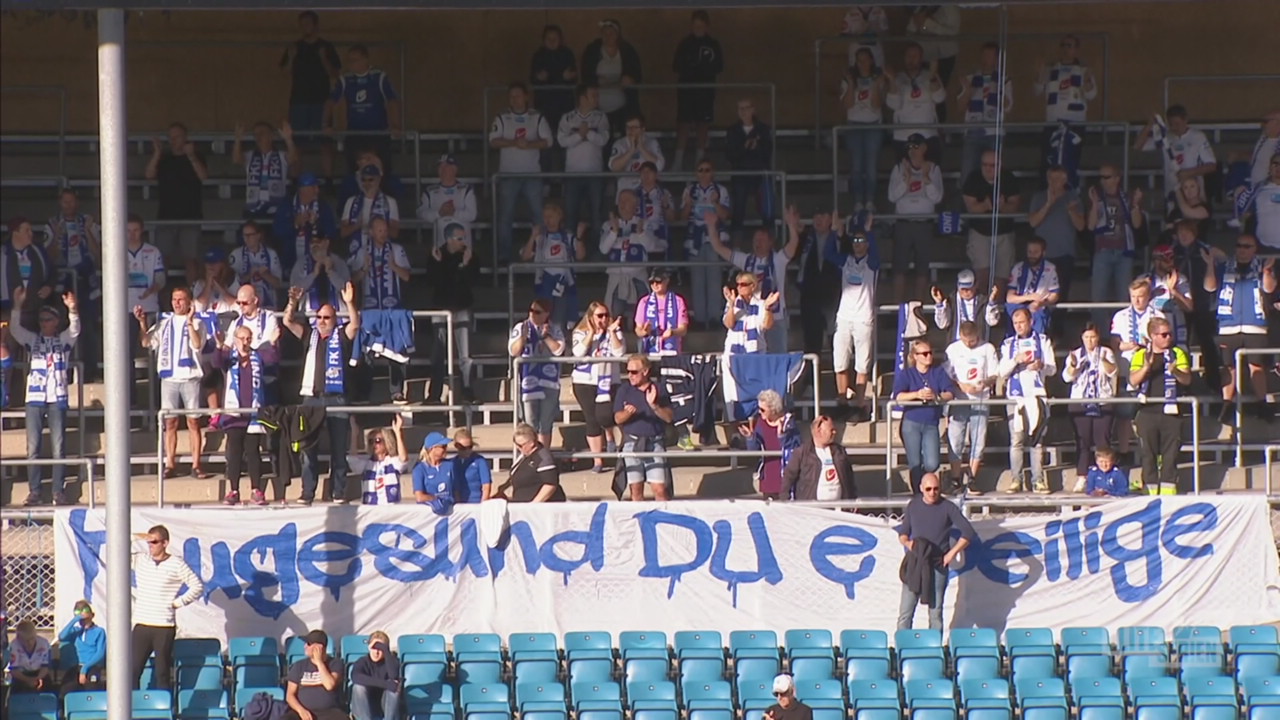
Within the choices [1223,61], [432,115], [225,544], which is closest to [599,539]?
[225,544]

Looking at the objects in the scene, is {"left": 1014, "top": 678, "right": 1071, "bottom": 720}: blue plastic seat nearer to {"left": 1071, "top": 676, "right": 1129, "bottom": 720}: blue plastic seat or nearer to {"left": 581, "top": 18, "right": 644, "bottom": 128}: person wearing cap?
{"left": 1071, "top": 676, "right": 1129, "bottom": 720}: blue plastic seat

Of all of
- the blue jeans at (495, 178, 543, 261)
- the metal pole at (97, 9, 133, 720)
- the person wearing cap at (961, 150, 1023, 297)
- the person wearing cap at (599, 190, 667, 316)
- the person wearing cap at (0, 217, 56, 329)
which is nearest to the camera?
the metal pole at (97, 9, 133, 720)

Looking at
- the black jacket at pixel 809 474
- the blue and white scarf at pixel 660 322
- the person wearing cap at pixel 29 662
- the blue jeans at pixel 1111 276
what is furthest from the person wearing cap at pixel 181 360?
the blue jeans at pixel 1111 276

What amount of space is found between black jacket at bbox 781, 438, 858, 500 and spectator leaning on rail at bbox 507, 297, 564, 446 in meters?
2.33

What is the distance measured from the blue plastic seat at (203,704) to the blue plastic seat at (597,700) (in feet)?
8.07

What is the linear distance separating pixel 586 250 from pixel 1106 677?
7.57 metres

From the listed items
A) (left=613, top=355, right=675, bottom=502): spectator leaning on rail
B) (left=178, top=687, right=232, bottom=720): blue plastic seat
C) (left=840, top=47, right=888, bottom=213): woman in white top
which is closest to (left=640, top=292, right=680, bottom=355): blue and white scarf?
(left=613, top=355, right=675, bottom=502): spectator leaning on rail

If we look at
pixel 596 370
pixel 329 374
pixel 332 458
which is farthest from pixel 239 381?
pixel 596 370

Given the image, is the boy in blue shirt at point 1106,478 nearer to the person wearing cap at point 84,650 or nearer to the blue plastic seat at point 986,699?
the blue plastic seat at point 986,699

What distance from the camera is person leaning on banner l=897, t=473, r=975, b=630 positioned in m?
16.1

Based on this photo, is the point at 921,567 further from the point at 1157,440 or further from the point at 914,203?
the point at 914,203

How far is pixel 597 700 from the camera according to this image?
1505cm

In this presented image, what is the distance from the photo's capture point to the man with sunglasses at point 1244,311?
19.0m

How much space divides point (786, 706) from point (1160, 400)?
5212 millimetres
